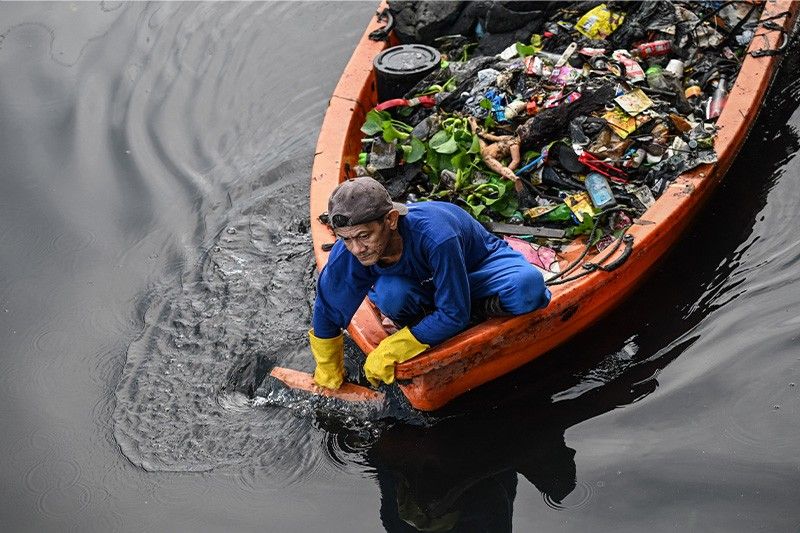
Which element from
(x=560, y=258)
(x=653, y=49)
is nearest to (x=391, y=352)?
(x=560, y=258)

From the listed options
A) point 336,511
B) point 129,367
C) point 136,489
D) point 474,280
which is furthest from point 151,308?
point 474,280

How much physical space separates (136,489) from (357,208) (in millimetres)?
2072

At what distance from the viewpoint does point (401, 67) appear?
5.61m

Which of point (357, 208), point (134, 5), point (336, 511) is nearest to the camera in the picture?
point (357, 208)

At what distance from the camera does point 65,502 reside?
177 inches

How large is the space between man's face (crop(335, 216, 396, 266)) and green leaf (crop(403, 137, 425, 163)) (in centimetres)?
134

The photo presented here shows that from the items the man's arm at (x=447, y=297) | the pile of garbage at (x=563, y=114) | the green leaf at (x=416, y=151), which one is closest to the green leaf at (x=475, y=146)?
the pile of garbage at (x=563, y=114)

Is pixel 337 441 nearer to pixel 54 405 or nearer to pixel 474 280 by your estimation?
pixel 474 280

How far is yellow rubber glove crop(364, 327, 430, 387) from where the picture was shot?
403cm

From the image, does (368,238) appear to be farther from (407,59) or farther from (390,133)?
(407,59)

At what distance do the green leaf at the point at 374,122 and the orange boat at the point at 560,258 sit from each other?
124 mm

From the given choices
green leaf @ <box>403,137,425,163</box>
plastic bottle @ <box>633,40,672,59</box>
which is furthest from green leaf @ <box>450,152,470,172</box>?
plastic bottle @ <box>633,40,672,59</box>

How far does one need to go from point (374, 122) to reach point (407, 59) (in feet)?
2.35

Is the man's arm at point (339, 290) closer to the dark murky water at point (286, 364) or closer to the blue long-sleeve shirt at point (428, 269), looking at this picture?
the blue long-sleeve shirt at point (428, 269)
